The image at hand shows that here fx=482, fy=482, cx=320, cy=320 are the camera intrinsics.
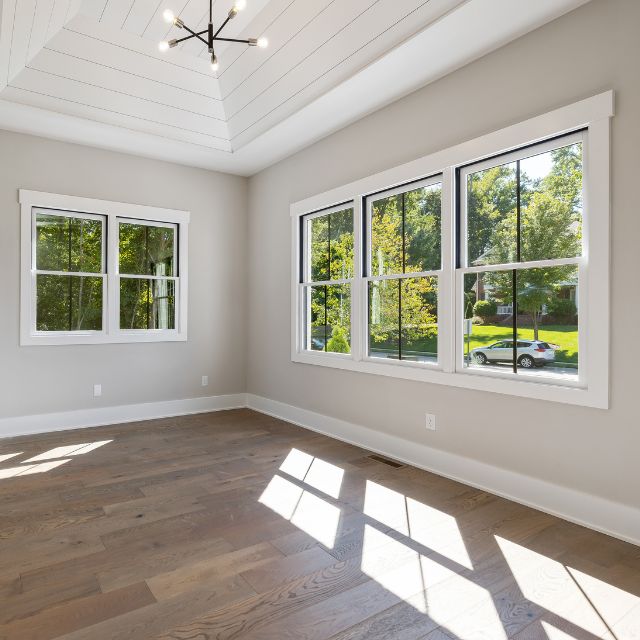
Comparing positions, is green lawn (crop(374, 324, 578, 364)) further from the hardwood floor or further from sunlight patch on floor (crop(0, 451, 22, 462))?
sunlight patch on floor (crop(0, 451, 22, 462))

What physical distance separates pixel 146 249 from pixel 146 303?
58 cm

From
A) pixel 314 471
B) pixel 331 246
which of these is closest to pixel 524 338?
pixel 314 471

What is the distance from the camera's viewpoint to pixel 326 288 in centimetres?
472

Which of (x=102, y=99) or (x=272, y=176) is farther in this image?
(x=272, y=176)

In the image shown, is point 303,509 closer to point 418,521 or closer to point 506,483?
point 418,521

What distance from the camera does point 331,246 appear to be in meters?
4.64

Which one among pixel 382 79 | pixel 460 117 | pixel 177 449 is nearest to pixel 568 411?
pixel 460 117

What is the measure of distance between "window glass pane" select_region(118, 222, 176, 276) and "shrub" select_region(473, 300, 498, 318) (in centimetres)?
346

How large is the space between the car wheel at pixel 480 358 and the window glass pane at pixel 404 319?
0.33 meters

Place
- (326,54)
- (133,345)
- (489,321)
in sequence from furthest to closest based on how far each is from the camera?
1. (133,345)
2. (326,54)
3. (489,321)

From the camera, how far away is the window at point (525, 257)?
279cm

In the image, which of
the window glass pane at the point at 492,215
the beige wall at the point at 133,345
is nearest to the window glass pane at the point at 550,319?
the window glass pane at the point at 492,215

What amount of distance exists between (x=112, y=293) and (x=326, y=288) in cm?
220

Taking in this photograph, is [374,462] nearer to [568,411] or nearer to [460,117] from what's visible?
[568,411]
